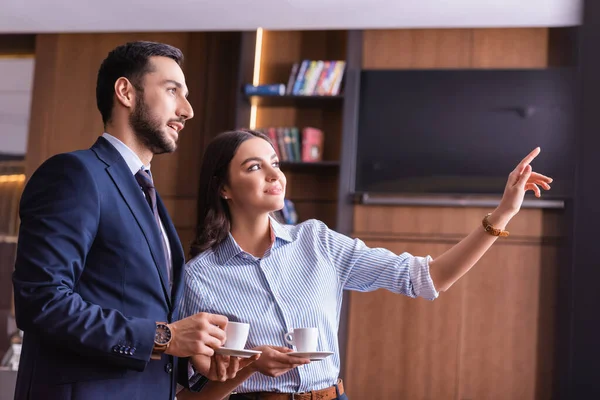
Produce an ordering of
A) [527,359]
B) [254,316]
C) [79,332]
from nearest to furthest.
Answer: [79,332] → [254,316] → [527,359]

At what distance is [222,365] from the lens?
152cm

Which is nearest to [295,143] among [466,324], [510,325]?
[466,324]

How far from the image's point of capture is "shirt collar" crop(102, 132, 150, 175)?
1.50 meters

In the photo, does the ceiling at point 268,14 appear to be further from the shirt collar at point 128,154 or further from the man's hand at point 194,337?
the man's hand at point 194,337

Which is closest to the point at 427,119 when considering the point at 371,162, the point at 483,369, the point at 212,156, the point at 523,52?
the point at 371,162

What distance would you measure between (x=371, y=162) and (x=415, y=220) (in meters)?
0.48

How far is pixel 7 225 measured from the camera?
5867 mm

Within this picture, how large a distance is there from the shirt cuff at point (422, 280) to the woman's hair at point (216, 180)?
0.54 m

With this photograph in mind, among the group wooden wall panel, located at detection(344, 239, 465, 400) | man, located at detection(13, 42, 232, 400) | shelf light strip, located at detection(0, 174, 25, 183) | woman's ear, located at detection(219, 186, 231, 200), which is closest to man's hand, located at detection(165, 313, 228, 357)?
man, located at detection(13, 42, 232, 400)

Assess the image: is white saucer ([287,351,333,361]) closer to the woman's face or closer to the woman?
the woman

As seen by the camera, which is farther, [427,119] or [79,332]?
[427,119]

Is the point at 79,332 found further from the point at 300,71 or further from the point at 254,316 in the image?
the point at 300,71

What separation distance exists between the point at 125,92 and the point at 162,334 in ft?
1.89

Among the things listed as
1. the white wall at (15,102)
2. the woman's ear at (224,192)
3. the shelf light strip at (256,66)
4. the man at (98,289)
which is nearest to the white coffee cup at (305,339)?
the man at (98,289)
